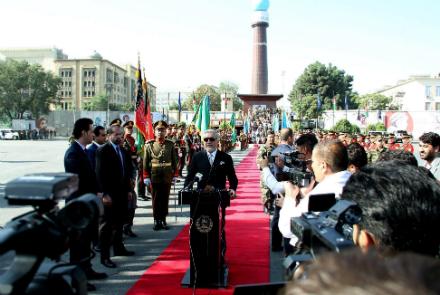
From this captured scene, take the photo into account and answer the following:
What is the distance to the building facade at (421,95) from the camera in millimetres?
89562

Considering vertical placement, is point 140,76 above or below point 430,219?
above

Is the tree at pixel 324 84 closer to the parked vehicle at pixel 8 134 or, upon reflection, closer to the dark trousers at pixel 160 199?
the parked vehicle at pixel 8 134

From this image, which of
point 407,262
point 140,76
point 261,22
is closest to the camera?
point 407,262

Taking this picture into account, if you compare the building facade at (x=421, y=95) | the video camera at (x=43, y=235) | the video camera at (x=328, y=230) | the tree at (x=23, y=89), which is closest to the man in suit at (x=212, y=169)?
the video camera at (x=328, y=230)

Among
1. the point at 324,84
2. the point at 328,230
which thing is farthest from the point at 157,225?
the point at 324,84

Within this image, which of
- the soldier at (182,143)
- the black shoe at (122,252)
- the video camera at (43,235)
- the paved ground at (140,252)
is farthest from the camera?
the soldier at (182,143)

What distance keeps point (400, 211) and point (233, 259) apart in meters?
4.98

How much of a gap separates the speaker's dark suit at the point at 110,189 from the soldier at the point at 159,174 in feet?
6.02

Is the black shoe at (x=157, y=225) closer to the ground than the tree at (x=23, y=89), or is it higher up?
closer to the ground

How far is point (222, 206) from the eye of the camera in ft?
17.6

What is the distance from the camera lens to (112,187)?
6.02 meters

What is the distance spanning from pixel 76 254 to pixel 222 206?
1733 millimetres

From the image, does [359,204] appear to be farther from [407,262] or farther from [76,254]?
[76,254]

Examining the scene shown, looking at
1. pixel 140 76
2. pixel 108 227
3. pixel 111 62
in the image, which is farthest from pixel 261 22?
pixel 108 227
